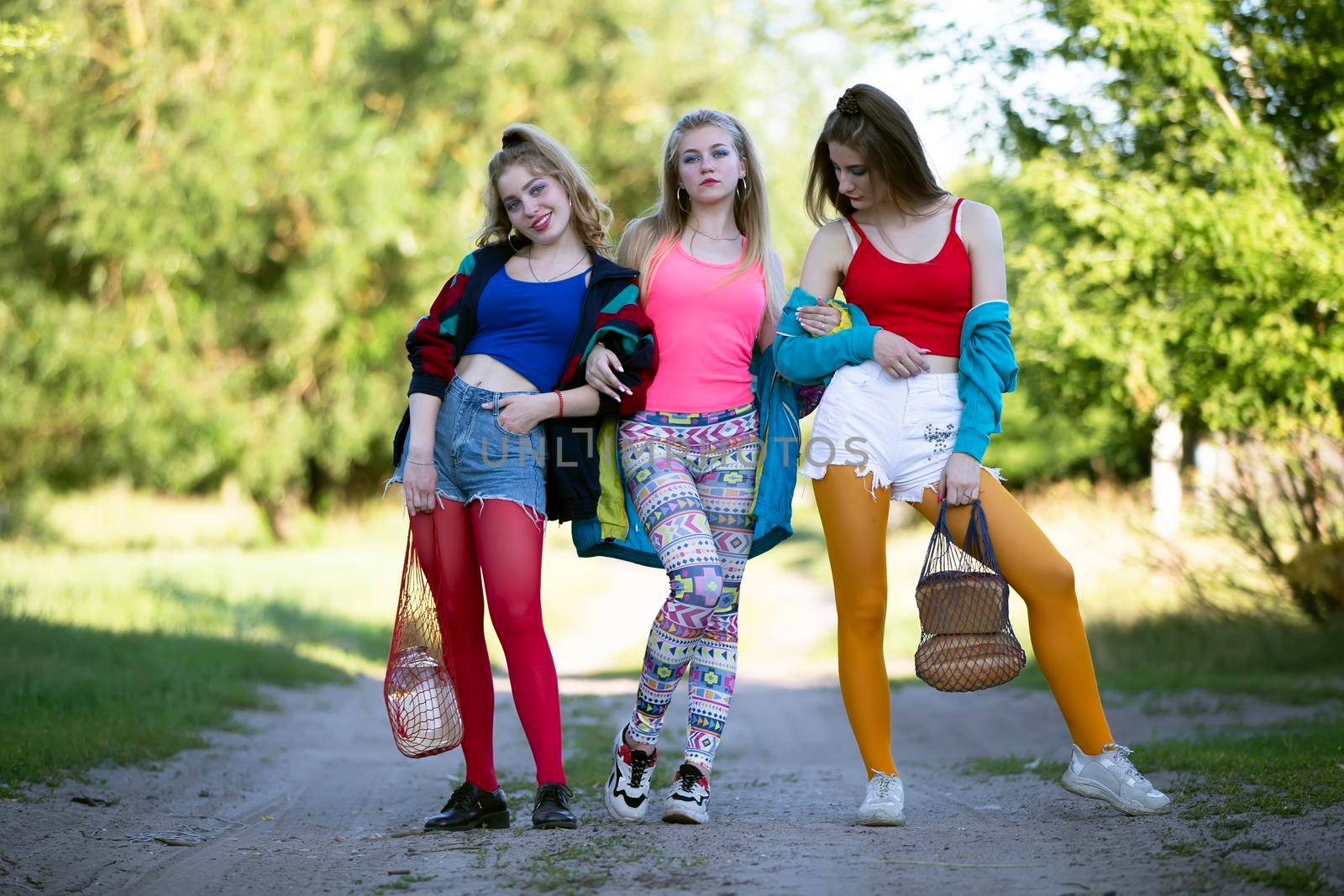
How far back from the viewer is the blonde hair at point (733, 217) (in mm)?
4414

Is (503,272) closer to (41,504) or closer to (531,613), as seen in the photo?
(531,613)

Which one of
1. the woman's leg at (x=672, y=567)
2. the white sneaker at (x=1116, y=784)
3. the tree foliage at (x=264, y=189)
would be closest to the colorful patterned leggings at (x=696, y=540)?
the woman's leg at (x=672, y=567)

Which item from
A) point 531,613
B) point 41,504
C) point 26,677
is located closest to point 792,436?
point 531,613

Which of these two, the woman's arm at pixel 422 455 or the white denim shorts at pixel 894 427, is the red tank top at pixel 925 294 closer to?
the white denim shorts at pixel 894 427

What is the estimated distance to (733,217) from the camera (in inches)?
179

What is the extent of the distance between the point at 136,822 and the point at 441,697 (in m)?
1.16

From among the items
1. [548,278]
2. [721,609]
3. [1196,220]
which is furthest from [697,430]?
[1196,220]

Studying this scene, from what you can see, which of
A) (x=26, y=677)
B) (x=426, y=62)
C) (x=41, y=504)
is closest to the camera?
(x=26, y=677)

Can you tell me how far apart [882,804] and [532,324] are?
1896mm

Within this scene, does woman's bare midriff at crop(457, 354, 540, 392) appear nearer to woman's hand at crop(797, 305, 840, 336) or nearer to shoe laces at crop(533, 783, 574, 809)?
woman's hand at crop(797, 305, 840, 336)

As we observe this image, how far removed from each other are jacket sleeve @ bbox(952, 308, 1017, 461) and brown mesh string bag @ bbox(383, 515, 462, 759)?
174cm

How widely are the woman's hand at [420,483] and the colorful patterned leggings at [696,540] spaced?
0.62 meters

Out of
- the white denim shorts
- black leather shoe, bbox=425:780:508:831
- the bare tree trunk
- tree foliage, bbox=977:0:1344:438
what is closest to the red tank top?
the white denim shorts

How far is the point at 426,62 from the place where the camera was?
1861cm
